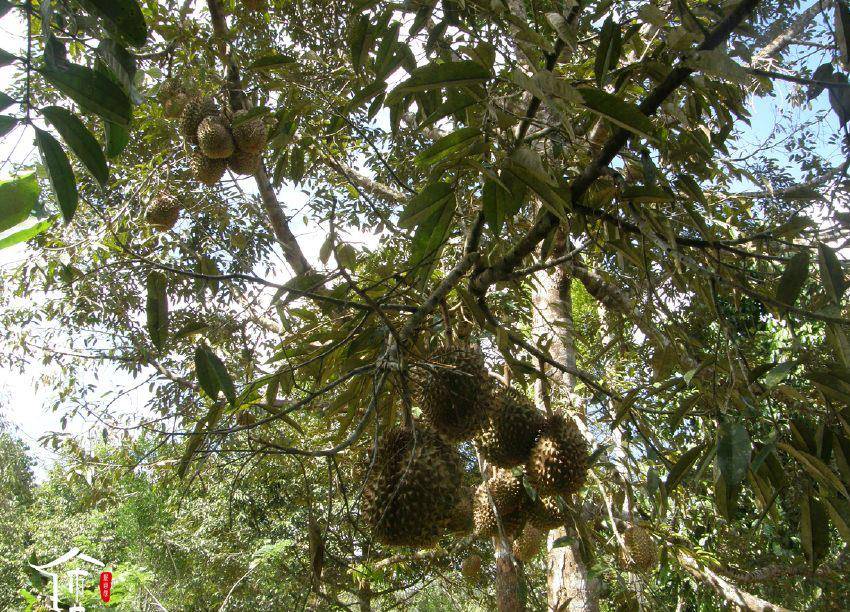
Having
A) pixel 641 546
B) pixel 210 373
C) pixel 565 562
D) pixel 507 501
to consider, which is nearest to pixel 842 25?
pixel 210 373

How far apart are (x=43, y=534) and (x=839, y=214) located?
12.1 m

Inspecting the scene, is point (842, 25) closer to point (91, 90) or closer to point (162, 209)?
point (91, 90)

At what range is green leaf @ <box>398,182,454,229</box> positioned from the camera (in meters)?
0.87

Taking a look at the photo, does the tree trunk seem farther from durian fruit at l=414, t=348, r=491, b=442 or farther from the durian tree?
durian fruit at l=414, t=348, r=491, b=442

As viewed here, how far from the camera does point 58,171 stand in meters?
0.57

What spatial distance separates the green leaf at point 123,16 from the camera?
0.56 meters

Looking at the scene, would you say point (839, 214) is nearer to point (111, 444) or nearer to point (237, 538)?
point (111, 444)

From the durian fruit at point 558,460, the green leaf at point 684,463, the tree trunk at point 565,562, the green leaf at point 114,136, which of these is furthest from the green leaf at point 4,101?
the tree trunk at point 565,562

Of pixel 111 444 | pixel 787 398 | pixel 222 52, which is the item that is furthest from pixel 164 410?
pixel 787 398

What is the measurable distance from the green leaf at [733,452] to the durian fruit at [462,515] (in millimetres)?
572

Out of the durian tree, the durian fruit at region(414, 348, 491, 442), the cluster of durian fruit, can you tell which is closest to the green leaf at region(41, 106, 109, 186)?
the durian tree

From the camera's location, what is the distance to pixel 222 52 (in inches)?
80.5

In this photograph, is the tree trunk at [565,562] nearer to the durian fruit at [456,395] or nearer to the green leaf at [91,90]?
the durian fruit at [456,395]

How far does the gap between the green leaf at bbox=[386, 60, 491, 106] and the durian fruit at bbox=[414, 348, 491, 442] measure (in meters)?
0.59
